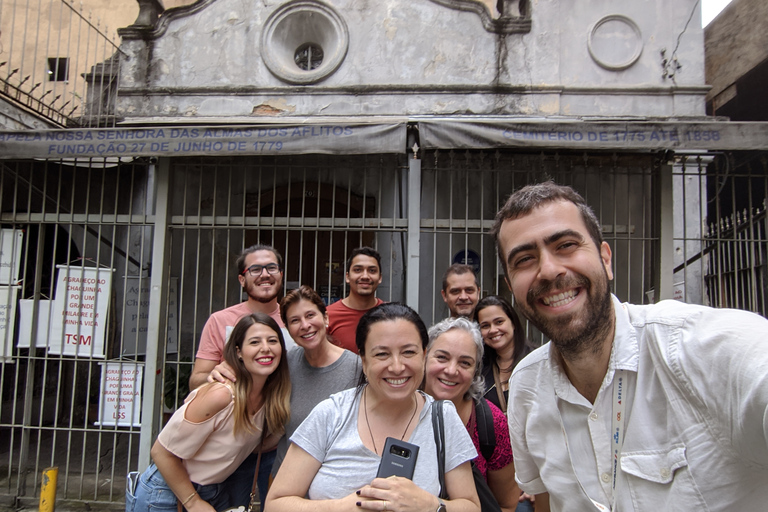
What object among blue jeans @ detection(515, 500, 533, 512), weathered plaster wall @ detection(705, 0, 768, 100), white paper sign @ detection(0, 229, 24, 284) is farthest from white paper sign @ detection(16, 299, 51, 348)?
weathered plaster wall @ detection(705, 0, 768, 100)

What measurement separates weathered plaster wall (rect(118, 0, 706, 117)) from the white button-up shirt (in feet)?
17.4

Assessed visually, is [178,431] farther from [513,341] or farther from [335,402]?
[513,341]

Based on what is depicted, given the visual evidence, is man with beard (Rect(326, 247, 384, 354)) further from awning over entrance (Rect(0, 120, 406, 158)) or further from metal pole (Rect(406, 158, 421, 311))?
awning over entrance (Rect(0, 120, 406, 158))

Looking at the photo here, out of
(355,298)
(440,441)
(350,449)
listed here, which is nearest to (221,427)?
(350,449)

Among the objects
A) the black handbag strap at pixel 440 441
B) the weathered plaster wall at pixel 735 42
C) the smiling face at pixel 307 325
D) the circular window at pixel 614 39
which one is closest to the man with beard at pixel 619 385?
the black handbag strap at pixel 440 441

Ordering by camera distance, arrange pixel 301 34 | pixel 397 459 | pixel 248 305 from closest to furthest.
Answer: pixel 397 459 < pixel 248 305 < pixel 301 34

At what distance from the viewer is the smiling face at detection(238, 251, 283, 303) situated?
3.27 metres

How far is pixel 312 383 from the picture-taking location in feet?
8.61

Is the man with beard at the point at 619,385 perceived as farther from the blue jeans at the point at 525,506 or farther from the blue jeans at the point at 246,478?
the blue jeans at the point at 246,478

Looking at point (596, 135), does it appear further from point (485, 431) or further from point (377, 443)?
point (377, 443)

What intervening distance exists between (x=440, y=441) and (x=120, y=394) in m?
3.58

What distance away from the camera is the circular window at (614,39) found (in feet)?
20.5

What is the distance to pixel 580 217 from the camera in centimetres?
138

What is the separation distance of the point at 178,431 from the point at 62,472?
3808mm
